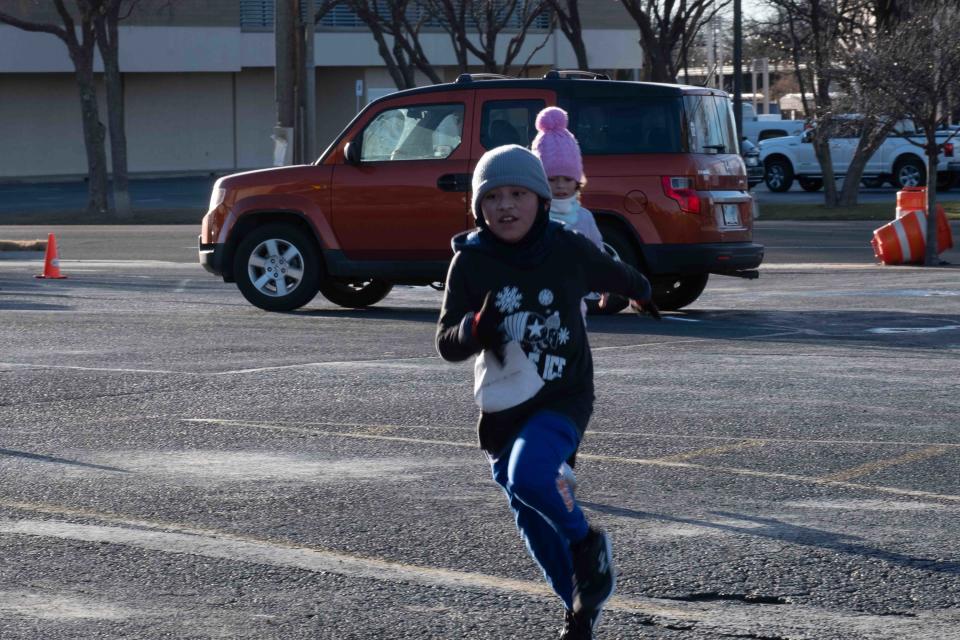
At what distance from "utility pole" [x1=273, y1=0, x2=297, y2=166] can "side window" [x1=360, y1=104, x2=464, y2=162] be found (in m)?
10.0

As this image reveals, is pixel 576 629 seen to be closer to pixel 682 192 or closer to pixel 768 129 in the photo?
pixel 682 192

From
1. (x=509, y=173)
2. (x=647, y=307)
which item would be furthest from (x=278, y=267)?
(x=509, y=173)

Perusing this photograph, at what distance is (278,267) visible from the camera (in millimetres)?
14781

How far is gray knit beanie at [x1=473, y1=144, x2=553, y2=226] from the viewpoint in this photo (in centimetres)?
465

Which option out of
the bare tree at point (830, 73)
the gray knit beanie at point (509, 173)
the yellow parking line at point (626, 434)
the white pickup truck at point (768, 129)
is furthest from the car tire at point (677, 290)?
the white pickup truck at point (768, 129)

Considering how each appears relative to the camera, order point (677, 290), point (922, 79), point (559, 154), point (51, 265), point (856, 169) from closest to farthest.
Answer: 1. point (559, 154)
2. point (677, 290)
3. point (51, 265)
4. point (922, 79)
5. point (856, 169)

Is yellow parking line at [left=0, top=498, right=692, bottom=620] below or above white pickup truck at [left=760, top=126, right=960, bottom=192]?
below

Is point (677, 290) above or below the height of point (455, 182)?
below

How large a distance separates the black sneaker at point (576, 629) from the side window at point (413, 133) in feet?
32.6

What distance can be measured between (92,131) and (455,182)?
23518 mm

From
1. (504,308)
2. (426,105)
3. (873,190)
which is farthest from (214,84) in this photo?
(504,308)

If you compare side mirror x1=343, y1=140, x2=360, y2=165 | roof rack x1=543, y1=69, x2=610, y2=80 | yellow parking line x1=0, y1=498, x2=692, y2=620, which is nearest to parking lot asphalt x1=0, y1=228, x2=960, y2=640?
yellow parking line x1=0, y1=498, x2=692, y2=620

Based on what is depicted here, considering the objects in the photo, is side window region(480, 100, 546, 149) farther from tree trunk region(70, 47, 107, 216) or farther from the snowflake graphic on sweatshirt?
tree trunk region(70, 47, 107, 216)

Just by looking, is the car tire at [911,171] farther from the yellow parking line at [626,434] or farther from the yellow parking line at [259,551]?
the yellow parking line at [259,551]
